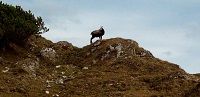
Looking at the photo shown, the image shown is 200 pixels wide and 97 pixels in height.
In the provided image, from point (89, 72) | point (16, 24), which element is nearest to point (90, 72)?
point (89, 72)

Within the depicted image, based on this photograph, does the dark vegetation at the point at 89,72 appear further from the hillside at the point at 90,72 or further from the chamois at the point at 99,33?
the chamois at the point at 99,33

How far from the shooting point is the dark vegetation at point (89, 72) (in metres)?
28.7

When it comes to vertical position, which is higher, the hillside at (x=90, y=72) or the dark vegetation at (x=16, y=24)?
the dark vegetation at (x=16, y=24)

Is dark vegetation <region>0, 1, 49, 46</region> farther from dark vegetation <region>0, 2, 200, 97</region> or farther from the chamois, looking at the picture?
the chamois

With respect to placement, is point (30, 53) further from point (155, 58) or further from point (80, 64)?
point (155, 58)

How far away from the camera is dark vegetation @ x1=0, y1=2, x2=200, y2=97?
1128 inches

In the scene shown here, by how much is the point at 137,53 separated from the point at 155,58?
2294 mm

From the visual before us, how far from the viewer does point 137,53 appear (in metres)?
42.6

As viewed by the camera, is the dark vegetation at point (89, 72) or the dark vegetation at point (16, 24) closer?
the dark vegetation at point (89, 72)

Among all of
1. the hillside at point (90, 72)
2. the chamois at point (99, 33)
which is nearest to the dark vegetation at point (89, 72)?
the hillside at point (90, 72)

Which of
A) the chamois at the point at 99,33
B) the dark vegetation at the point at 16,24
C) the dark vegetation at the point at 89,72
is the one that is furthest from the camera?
the chamois at the point at 99,33

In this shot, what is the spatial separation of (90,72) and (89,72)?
14cm

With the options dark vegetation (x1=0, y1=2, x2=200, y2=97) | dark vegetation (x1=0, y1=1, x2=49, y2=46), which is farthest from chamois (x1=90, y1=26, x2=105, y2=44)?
dark vegetation (x1=0, y1=1, x2=49, y2=46)

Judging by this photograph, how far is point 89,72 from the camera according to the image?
3688cm
